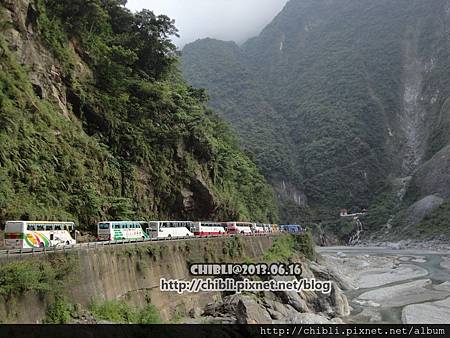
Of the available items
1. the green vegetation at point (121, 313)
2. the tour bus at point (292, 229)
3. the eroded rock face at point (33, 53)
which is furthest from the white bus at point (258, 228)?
the green vegetation at point (121, 313)

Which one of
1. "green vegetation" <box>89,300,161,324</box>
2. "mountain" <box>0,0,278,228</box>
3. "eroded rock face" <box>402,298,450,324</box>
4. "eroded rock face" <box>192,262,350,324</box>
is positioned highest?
"mountain" <box>0,0,278,228</box>

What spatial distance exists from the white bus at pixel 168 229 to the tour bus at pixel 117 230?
1878mm

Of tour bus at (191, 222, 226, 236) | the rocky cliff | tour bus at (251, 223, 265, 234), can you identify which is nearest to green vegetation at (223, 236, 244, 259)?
the rocky cliff

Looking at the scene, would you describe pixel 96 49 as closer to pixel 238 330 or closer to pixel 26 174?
pixel 26 174

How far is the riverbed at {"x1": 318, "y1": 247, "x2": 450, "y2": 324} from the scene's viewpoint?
120 feet

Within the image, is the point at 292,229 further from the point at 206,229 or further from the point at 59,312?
the point at 59,312

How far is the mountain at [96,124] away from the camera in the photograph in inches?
1131

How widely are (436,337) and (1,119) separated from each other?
34.5 m

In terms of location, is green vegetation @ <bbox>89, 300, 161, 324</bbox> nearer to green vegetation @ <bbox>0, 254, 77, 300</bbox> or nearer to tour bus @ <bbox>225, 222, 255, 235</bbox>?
green vegetation @ <bbox>0, 254, 77, 300</bbox>

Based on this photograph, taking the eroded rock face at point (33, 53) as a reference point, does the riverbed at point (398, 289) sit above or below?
below

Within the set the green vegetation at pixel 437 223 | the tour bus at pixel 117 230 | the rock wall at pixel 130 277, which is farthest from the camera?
the green vegetation at pixel 437 223

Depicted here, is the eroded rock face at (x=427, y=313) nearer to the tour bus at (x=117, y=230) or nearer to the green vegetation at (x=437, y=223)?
the tour bus at (x=117, y=230)

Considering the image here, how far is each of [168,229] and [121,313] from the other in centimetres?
1759

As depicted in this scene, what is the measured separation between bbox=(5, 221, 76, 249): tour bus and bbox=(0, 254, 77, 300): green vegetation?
3.04 meters
